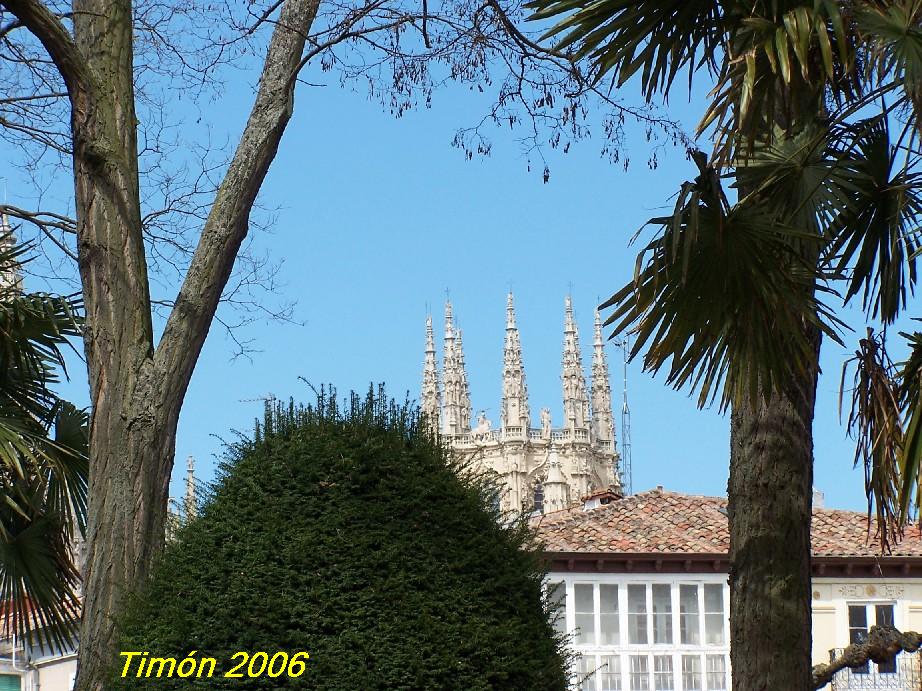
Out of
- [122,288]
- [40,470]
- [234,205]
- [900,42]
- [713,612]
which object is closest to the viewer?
[900,42]

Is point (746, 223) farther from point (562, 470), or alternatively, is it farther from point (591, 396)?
point (591, 396)

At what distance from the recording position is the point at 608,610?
3073 centimetres

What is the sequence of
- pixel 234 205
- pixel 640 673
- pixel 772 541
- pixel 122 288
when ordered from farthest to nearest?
pixel 640 673 < pixel 234 205 < pixel 122 288 < pixel 772 541

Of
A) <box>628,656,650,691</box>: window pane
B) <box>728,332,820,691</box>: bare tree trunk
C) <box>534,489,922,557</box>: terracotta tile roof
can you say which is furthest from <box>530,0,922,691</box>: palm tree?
<box>628,656,650,691</box>: window pane

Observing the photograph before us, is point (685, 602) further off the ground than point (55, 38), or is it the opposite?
point (55, 38)

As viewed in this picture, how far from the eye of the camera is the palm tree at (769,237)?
7367 millimetres

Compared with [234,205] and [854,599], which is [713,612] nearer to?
[854,599]

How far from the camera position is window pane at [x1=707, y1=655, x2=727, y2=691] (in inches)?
1222

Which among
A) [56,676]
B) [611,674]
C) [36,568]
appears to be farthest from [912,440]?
[56,676]

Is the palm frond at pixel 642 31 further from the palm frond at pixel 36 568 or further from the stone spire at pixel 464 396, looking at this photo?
the stone spire at pixel 464 396

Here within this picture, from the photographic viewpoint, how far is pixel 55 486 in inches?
419

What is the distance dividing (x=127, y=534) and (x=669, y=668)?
81.1 ft

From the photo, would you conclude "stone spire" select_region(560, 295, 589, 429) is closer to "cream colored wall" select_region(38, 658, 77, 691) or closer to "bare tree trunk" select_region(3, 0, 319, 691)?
"cream colored wall" select_region(38, 658, 77, 691)

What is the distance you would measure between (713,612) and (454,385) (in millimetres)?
88295
